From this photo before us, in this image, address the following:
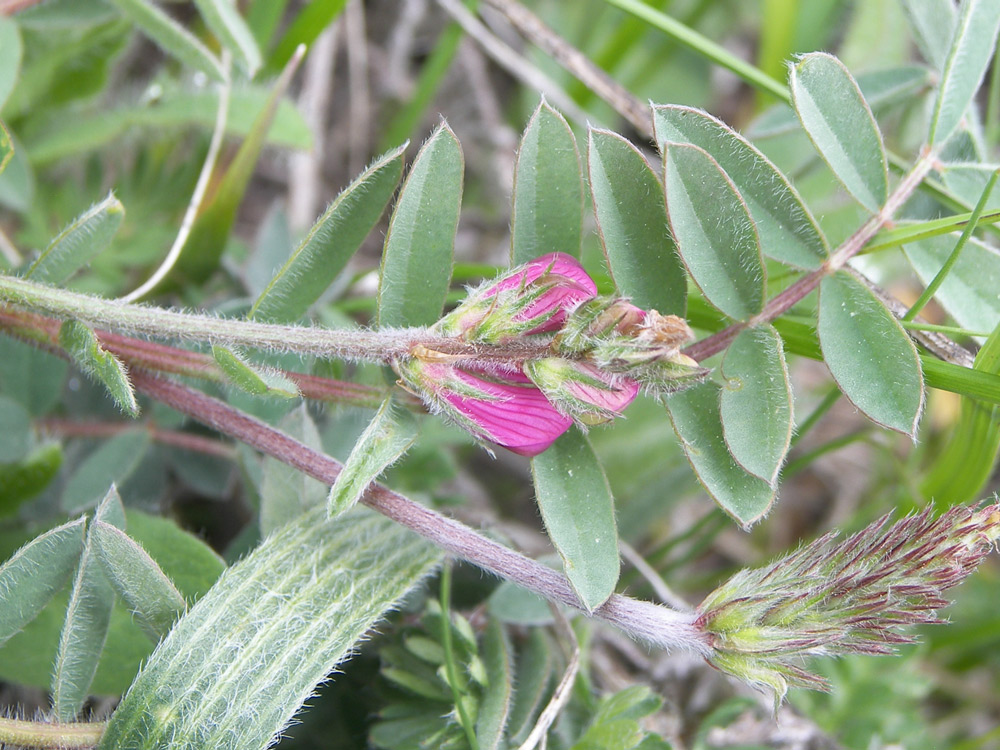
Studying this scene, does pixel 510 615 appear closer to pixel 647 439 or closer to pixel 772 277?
pixel 772 277

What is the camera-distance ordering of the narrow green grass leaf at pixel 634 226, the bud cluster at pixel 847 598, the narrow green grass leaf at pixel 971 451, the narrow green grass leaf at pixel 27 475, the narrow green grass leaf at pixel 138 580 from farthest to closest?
the narrow green grass leaf at pixel 27 475 → the narrow green grass leaf at pixel 971 451 → the narrow green grass leaf at pixel 634 226 → the narrow green grass leaf at pixel 138 580 → the bud cluster at pixel 847 598

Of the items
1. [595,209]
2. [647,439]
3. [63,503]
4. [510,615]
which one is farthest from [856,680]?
[63,503]

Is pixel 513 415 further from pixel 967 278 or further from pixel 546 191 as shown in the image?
pixel 967 278

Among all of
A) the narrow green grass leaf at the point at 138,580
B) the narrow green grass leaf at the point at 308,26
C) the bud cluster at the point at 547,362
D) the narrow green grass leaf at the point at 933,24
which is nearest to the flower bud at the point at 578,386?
the bud cluster at the point at 547,362

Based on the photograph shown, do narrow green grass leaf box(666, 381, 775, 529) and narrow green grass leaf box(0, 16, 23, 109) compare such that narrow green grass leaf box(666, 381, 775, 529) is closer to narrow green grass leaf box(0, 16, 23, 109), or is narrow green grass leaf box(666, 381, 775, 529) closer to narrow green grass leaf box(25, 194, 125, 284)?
narrow green grass leaf box(25, 194, 125, 284)

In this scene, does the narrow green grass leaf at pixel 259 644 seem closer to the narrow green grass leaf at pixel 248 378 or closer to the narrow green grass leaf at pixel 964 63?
the narrow green grass leaf at pixel 248 378

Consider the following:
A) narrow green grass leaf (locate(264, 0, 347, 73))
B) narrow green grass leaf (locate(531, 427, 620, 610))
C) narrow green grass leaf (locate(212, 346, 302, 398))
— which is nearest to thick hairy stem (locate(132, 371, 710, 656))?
narrow green grass leaf (locate(531, 427, 620, 610))

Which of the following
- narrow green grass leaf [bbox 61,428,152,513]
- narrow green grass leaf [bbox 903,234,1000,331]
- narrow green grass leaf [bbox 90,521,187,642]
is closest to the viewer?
narrow green grass leaf [bbox 90,521,187,642]
